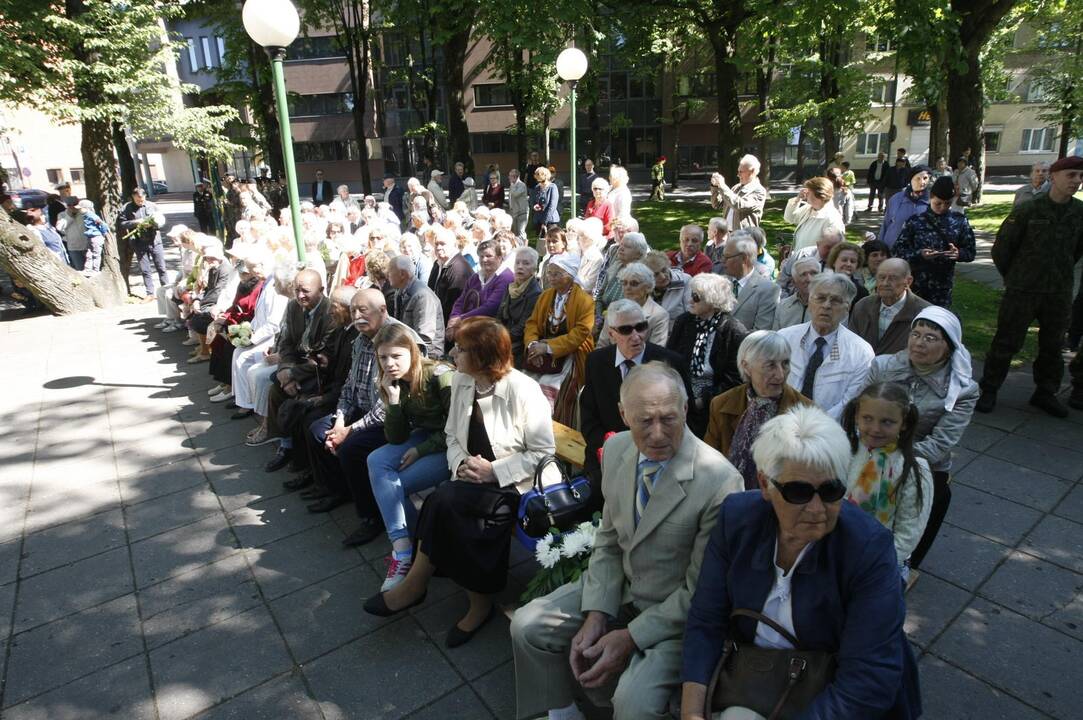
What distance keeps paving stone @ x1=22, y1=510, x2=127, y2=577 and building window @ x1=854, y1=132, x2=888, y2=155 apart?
41.3 meters

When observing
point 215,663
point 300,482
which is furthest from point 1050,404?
point 215,663

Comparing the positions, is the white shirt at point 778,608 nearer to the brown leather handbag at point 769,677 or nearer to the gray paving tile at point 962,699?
the brown leather handbag at point 769,677

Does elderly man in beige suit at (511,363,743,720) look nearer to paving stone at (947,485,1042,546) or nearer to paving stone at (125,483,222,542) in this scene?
paving stone at (947,485,1042,546)

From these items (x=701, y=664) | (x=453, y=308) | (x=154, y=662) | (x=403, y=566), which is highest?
(x=453, y=308)

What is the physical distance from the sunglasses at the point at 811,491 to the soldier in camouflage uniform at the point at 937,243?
4808 millimetres

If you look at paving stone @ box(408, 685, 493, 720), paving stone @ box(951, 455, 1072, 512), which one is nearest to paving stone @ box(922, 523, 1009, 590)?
paving stone @ box(951, 455, 1072, 512)

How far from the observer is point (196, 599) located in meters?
4.03

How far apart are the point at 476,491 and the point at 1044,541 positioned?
3.58m

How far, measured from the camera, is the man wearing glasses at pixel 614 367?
4035 mm

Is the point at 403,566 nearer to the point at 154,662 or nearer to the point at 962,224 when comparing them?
the point at 154,662

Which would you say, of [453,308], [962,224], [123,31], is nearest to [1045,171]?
[962,224]

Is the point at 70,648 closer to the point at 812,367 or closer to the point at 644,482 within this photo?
the point at 644,482

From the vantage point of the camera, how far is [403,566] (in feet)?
12.7

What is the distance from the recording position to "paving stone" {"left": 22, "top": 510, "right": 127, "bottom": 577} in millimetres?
4530
